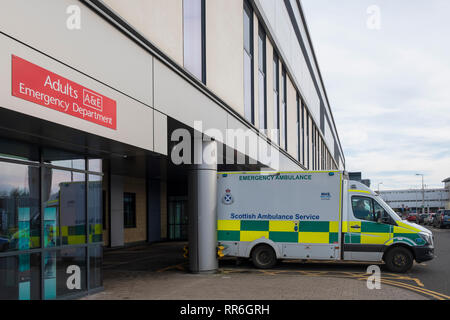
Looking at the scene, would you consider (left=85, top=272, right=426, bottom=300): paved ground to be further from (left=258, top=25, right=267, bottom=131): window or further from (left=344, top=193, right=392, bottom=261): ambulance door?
(left=258, top=25, right=267, bottom=131): window

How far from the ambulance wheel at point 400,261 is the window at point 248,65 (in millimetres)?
6641

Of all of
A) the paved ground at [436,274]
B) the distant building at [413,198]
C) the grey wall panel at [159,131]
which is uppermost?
the grey wall panel at [159,131]

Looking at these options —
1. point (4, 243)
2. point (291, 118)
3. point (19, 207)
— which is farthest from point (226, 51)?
point (291, 118)

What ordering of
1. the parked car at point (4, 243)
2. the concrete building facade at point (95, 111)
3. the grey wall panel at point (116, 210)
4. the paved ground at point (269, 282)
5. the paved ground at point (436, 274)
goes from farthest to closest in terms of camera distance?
1. the grey wall panel at point (116, 210)
2. the paved ground at point (436, 274)
3. the paved ground at point (269, 282)
4. the parked car at point (4, 243)
5. the concrete building facade at point (95, 111)

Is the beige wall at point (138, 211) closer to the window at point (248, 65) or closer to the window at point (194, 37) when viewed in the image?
the window at point (248, 65)

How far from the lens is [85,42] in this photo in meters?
6.93

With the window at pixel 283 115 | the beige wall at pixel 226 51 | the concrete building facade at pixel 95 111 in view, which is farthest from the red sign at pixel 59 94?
the window at pixel 283 115

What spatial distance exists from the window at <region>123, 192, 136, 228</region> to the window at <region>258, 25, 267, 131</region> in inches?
293

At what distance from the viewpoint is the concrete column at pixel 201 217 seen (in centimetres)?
1241

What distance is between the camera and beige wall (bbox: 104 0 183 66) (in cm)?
830

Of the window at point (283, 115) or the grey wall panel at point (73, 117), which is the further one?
the window at point (283, 115)

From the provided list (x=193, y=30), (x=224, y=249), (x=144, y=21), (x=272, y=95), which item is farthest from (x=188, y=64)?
(x=272, y=95)

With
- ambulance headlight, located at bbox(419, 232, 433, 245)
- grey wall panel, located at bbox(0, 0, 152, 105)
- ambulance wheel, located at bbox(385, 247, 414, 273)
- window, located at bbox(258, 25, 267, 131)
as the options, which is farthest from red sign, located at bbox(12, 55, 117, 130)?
window, located at bbox(258, 25, 267, 131)

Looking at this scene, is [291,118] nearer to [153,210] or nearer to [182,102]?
[153,210]
